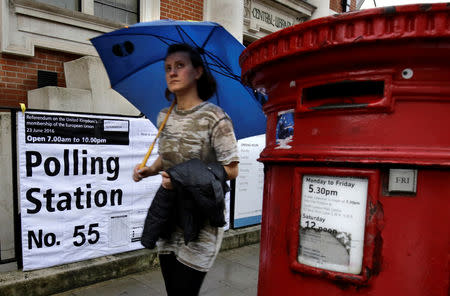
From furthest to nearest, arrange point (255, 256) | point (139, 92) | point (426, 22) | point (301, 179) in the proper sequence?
1. point (255, 256)
2. point (139, 92)
3. point (301, 179)
4. point (426, 22)

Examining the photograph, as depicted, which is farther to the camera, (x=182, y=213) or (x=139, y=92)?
(x=139, y=92)

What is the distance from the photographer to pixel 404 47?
107cm

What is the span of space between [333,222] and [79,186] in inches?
115

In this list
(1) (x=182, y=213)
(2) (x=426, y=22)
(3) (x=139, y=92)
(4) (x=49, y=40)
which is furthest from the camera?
(4) (x=49, y=40)

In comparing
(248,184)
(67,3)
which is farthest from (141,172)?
(67,3)

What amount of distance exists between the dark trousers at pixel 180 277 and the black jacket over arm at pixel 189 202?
0.54 feet

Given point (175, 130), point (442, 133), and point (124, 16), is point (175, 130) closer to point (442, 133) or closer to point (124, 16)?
point (442, 133)

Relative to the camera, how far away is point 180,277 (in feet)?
6.15

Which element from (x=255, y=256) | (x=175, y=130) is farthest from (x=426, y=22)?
(x=255, y=256)

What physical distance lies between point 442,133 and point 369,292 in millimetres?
609

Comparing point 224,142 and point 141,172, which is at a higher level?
point 224,142

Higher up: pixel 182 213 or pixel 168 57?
pixel 168 57

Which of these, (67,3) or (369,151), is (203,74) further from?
(67,3)

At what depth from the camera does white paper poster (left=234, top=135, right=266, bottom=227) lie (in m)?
5.11
